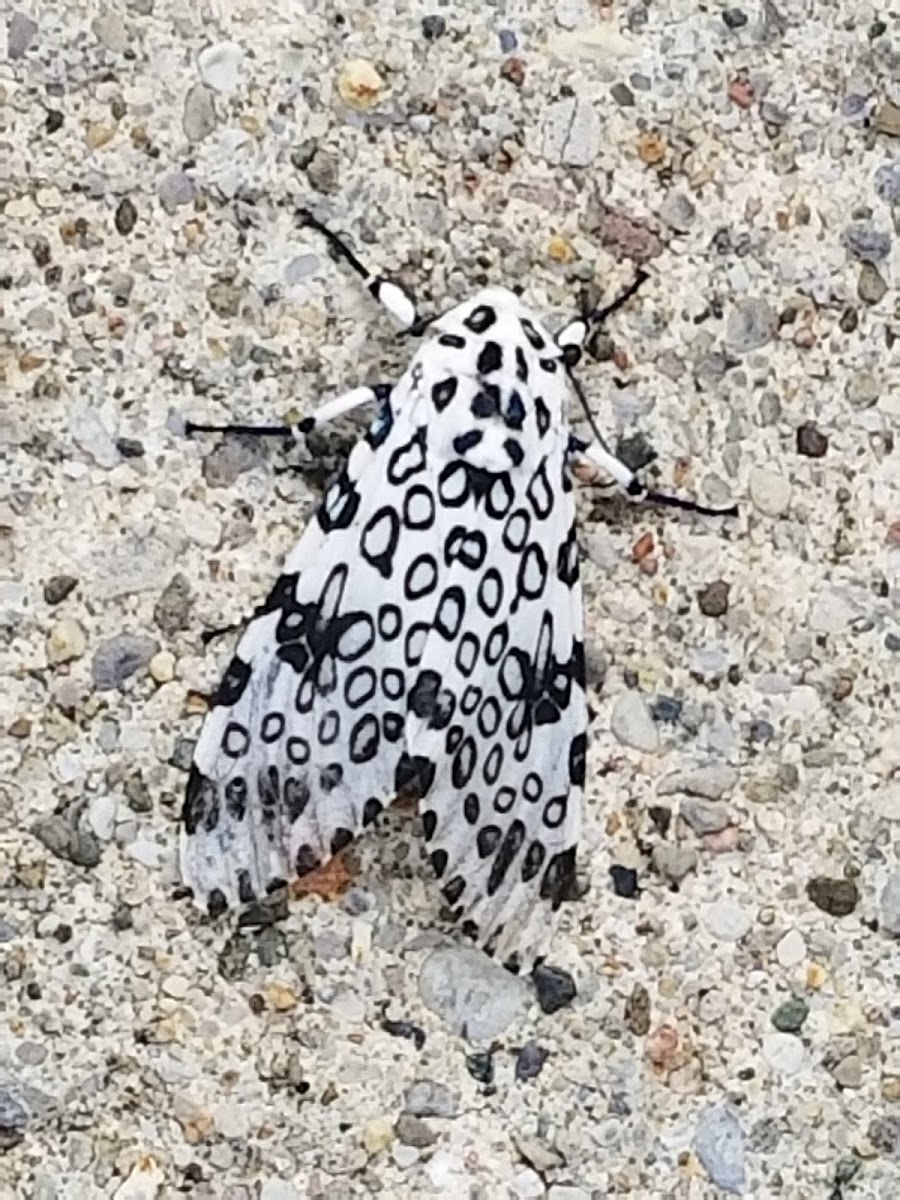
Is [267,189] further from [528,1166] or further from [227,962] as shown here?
[528,1166]

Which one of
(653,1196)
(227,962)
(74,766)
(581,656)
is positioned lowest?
(653,1196)

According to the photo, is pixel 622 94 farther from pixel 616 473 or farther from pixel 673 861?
pixel 673 861

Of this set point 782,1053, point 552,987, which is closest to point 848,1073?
point 782,1053

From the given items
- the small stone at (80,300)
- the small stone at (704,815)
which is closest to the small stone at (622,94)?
the small stone at (80,300)

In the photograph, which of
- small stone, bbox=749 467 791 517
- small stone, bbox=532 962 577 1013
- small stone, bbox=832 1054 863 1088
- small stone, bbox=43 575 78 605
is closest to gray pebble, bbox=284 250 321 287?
small stone, bbox=43 575 78 605

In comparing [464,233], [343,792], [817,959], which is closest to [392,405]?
[464,233]

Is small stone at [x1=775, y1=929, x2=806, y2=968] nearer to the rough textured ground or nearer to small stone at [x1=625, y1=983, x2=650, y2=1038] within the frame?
the rough textured ground

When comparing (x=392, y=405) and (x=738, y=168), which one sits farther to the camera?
(x=738, y=168)
